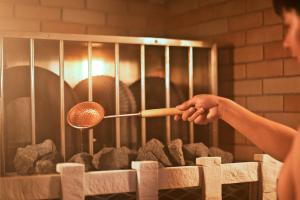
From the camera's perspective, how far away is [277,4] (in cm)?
105

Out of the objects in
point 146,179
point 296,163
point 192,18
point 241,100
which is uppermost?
point 192,18

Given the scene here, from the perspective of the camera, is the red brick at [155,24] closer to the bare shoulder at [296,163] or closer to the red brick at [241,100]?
the red brick at [241,100]

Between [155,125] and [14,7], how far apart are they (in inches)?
41.5

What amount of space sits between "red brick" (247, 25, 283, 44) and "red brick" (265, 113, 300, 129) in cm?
36

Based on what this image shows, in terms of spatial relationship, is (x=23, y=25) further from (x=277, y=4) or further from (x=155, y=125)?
(x=277, y=4)

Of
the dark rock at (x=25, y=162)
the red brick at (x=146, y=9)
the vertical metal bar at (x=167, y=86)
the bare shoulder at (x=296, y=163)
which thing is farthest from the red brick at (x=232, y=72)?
the bare shoulder at (x=296, y=163)

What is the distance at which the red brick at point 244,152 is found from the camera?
2.54 meters

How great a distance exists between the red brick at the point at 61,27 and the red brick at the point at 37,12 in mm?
35

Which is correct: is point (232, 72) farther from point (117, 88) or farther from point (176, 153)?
point (176, 153)

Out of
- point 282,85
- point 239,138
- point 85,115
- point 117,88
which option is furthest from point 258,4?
point 85,115

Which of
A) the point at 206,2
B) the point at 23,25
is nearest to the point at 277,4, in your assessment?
the point at 206,2

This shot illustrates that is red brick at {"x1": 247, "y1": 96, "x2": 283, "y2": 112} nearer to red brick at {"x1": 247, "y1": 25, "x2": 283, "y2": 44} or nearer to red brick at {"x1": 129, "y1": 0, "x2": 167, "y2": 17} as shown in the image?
red brick at {"x1": 247, "y1": 25, "x2": 283, "y2": 44}

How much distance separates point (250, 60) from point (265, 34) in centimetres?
17

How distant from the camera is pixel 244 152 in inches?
102
